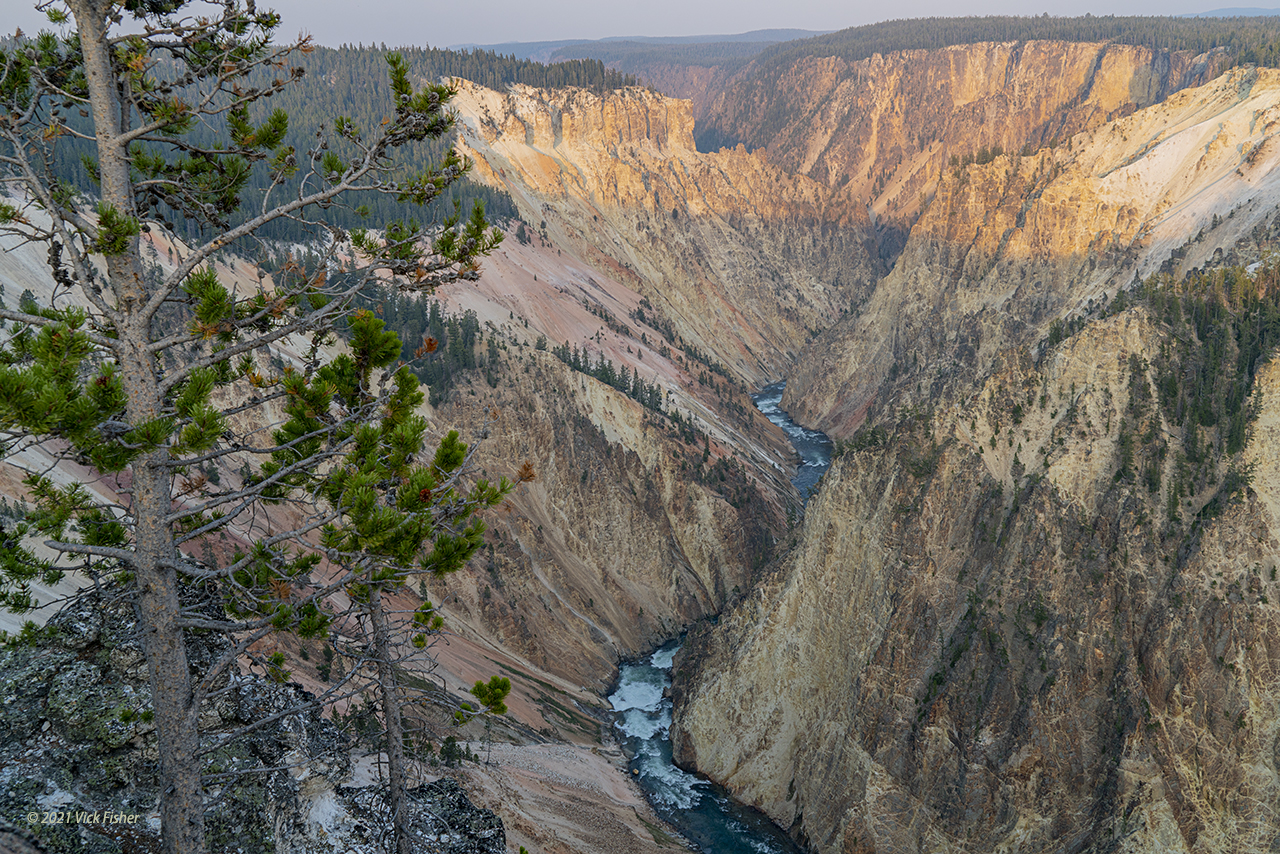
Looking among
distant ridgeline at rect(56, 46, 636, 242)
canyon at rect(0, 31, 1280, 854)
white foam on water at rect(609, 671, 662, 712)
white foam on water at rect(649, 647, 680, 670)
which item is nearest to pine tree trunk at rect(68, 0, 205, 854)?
canyon at rect(0, 31, 1280, 854)

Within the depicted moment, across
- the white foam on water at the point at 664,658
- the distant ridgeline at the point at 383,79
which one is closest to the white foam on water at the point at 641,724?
the white foam on water at the point at 664,658

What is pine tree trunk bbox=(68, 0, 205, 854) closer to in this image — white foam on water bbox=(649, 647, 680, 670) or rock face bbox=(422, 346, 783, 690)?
rock face bbox=(422, 346, 783, 690)

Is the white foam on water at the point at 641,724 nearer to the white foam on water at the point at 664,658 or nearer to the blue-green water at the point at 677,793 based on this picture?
the blue-green water at the point at 677,793

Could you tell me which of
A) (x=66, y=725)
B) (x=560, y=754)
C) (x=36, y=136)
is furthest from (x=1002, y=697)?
(x=36, y=136)

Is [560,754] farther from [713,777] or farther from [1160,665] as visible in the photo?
[1160,665]

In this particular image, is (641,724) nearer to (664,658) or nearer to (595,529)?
(664,658)

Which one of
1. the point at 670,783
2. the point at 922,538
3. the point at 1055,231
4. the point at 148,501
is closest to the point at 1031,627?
the point at 922,538
